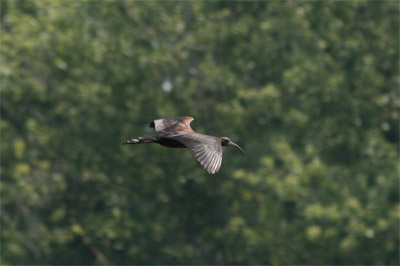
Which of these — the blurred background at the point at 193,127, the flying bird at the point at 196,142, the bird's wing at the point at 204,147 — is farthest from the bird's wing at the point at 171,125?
the blurred background at the point at 193,127

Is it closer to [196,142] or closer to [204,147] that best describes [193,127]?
[196,142]

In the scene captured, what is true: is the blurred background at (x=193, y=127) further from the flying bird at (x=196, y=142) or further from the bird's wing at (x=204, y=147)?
the bird's wing at (x=204, y=147)

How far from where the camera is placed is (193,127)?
733 inches

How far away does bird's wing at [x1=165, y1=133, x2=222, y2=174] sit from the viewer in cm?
861

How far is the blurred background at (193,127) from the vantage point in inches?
737

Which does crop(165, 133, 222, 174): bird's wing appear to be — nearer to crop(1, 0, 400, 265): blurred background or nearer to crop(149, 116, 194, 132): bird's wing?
crop(149, 116, 194, 132): bird's wing

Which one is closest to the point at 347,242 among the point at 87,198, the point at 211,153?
the point at 87,198

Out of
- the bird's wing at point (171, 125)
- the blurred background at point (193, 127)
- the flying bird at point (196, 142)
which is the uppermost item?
the flying bird at point (196, 142)

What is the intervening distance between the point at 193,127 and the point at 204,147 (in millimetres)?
9679

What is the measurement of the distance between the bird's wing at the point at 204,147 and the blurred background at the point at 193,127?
8965 millimetres

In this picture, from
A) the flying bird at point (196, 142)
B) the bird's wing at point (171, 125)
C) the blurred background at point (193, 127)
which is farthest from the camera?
the blurred background at point (193, 127)

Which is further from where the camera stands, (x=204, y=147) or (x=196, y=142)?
A: (x=196, y=142)

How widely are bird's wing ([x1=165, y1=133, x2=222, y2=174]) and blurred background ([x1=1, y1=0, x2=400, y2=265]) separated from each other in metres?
8.96

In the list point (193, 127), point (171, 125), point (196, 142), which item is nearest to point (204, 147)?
point (196, 142)
